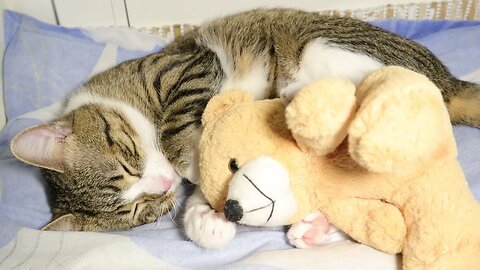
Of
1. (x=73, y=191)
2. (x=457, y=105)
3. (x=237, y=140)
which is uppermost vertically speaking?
(x=237, y=140)

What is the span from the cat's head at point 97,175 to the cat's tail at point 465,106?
33.7 inches

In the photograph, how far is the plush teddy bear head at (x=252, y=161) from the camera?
1088mm

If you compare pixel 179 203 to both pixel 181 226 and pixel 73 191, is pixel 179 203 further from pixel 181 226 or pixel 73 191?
pixel 73 191

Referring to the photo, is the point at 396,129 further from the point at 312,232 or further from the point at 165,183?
the point at 165,183

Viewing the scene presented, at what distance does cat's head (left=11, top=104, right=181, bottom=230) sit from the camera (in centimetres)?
150

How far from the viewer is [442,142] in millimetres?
978

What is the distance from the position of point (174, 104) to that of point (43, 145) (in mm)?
389

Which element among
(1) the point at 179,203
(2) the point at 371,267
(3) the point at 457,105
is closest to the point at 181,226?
(1) the point at 179,203

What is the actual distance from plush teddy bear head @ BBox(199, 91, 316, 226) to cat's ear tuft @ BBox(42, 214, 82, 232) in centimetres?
46

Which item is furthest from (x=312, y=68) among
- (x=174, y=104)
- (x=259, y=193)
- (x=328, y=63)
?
(x=259, y=193)

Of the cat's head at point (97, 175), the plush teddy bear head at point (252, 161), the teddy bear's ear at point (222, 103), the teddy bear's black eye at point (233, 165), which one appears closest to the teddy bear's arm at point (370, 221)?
the plush teddy bear head at point (252, 161)

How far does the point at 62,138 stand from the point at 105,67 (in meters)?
0.66

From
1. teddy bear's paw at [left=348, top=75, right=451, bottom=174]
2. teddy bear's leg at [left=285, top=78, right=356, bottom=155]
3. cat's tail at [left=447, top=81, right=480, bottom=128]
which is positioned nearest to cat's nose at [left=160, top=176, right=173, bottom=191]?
teddy bear's leg at [left=285, top=78, right=356, bottom=155]

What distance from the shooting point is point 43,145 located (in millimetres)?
1490
